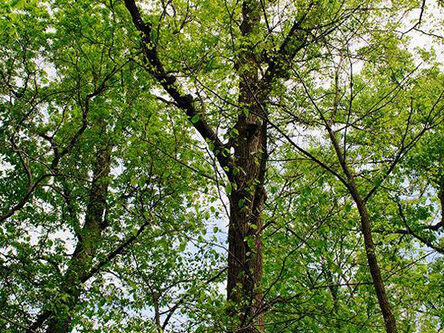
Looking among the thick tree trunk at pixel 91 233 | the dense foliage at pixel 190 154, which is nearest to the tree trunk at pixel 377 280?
the dense foliage at pixel 190 154

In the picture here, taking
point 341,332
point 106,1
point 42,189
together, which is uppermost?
point 106,1

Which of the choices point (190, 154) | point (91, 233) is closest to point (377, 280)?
point (190, 154)

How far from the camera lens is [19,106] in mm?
7348

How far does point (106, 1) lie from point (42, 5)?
210 cm

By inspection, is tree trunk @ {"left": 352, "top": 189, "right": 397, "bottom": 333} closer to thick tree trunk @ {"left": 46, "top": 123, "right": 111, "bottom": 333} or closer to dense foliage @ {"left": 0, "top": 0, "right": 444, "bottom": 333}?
dense foliage @ {"left": 0, "top": 0, "right": 444, "bottom": 333}

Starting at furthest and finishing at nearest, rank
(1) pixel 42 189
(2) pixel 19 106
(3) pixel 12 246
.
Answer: (1) pixel 42 189
(3) pixel 12 246
(2) pixel 19 106

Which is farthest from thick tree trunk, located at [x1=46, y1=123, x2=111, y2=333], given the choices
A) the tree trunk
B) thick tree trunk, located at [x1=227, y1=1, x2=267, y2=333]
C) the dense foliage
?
the tree trunk

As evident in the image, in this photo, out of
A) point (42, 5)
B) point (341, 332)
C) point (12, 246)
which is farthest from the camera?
point (42, 5)

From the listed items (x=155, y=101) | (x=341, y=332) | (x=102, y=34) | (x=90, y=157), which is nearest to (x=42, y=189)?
(x=90, y=157)

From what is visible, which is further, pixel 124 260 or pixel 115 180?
pixel 115 180

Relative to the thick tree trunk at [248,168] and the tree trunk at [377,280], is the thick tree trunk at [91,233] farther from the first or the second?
the tree trunk at [377,280]

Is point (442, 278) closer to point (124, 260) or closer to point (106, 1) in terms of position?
point (124, 260)

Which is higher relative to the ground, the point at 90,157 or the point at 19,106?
the point at 90,157

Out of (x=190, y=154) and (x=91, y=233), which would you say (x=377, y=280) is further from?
(x=91, y=233)
